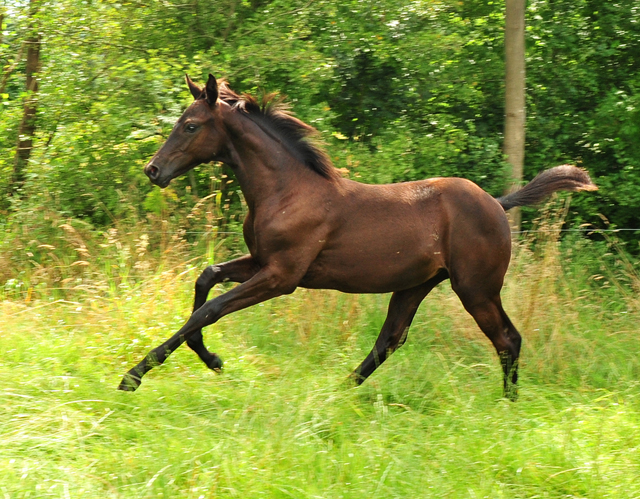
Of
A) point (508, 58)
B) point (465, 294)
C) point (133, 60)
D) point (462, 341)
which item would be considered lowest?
point (462, 341)

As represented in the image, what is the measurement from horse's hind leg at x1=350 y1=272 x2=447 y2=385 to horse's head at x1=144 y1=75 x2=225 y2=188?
6.05ft

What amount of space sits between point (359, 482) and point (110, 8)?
7.31 m

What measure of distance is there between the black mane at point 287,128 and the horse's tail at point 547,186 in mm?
1543

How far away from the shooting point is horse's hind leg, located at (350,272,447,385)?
5.62 m

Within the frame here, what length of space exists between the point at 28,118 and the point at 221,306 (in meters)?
6.09

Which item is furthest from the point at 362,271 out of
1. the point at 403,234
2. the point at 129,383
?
the point at 129,383

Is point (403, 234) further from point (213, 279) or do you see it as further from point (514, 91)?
point (514, 91)

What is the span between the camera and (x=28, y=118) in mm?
9672

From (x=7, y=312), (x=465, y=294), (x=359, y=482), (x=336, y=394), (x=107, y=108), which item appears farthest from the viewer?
(x=107, y=108)

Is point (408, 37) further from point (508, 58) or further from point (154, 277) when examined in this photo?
point (154, 277)

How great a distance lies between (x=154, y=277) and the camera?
648 cm

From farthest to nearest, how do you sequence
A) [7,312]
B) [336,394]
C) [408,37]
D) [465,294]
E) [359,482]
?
[408,37] < [7,312] < [465,294] < [336,394] < [359,482]

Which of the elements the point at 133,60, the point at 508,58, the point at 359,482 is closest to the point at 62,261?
the point at 133,60

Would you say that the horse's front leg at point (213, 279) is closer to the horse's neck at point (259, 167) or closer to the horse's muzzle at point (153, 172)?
the horse's neck at point (259, 167)
